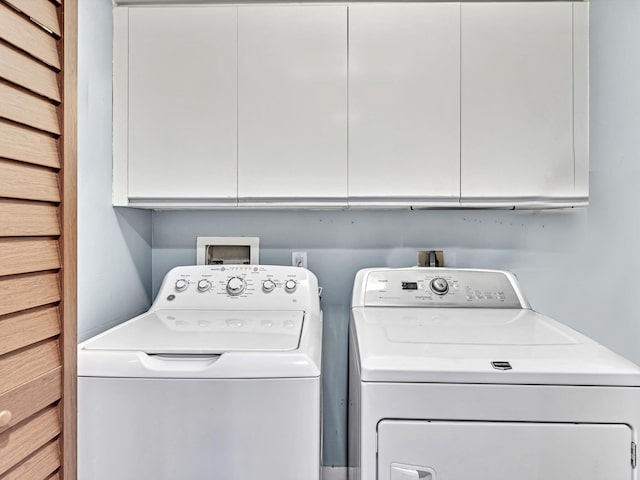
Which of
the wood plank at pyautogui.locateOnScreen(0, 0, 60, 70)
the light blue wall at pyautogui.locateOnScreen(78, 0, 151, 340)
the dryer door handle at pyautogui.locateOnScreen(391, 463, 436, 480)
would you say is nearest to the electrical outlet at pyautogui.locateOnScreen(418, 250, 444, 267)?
the dryer door handle at pyautogui.locateOnScreen(391, 463, 436, 480)

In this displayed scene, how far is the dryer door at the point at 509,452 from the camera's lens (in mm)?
1056

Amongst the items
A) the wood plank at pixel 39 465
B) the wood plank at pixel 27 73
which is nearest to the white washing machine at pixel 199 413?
the wood plank at pixel 39 465

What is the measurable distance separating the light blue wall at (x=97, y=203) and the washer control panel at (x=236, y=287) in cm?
19

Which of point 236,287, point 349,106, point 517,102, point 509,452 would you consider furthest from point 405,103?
point 509,452

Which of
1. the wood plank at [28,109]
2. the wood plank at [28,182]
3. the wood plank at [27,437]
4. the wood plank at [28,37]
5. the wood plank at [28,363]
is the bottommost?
the wood plank at [27,437]

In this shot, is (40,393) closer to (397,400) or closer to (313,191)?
(397,400)

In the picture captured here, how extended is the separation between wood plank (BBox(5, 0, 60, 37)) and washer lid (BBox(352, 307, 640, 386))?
40.8 inches

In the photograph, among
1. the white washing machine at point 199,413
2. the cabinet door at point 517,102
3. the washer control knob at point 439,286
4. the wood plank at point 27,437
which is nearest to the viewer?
the wood plank at point 27,437

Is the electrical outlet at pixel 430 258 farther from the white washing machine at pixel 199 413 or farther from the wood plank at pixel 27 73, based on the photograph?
the wood plank at pixel 27 73

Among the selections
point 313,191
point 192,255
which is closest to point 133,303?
point 192,255

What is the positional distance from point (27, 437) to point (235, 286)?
2.97ft

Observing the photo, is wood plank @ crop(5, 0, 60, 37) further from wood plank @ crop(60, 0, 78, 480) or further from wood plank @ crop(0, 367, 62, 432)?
wood plank @ crop(0, 367, 62, 432)

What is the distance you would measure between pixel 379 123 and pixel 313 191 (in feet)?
1.16

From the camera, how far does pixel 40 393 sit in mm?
938
